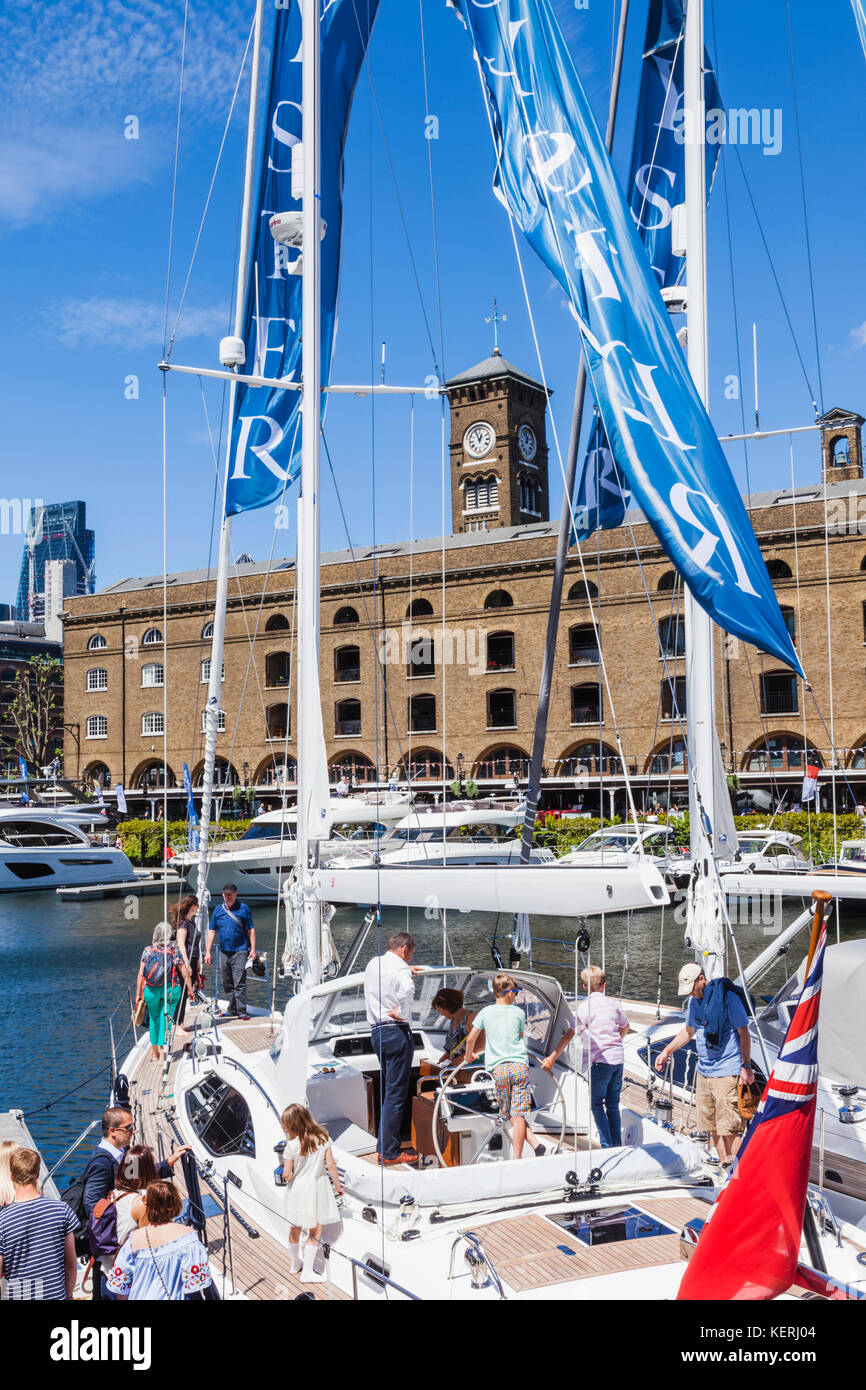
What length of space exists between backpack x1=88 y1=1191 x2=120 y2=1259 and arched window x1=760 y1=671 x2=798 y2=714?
4162cm

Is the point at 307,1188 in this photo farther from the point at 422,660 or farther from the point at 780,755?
the point at 422,660

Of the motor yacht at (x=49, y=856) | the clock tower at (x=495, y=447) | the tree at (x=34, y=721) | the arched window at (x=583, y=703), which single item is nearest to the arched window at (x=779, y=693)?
the arched window at (x=583, y=703)

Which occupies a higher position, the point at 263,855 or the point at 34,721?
the point at 34,721

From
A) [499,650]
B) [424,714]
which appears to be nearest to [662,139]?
[499,650]

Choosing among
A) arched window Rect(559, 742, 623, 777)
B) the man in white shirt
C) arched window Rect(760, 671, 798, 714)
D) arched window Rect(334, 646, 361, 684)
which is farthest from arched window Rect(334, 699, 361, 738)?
the man in white shirt

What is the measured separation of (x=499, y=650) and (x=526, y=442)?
23.5 meters

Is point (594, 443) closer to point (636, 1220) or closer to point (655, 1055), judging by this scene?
point (655, 1055)

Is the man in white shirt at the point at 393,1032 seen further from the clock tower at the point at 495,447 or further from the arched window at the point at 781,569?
the clock tower at the point at 495,447

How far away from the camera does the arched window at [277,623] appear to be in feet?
186

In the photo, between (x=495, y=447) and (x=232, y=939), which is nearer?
(x=232, y=939)

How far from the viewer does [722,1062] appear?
764 centimetres

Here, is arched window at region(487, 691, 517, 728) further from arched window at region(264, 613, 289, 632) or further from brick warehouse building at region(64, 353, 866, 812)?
arched window at region(264, 613, 289, 632)
